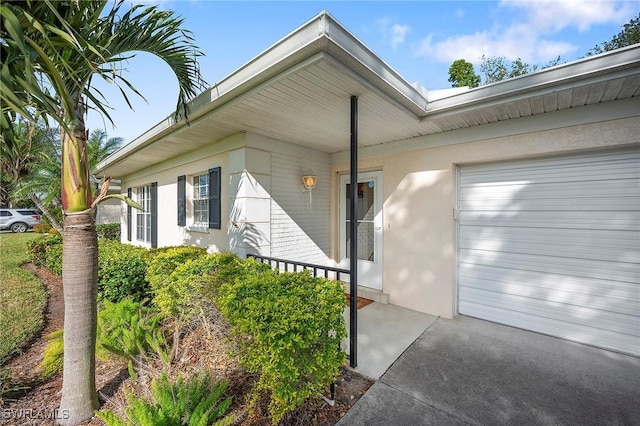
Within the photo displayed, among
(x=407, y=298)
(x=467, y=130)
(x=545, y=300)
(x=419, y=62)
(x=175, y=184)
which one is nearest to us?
(x=545, y=300)

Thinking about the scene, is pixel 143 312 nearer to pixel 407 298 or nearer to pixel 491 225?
pixel 407 298

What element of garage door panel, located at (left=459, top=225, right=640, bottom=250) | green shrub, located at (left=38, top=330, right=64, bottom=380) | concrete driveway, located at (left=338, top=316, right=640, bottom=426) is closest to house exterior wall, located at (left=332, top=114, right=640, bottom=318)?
garage door panel, located at (left=459, top=225, right=640, bottom=250)

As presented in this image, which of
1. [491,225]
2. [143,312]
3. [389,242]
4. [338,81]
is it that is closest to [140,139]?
[143,312]

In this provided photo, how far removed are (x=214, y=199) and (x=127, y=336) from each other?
2.58 metres

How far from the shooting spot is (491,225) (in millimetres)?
3809

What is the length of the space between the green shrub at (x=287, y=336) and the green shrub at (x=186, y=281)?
838 mm

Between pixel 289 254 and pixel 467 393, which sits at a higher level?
pixel 289 254

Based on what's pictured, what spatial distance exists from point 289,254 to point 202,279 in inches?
77.9

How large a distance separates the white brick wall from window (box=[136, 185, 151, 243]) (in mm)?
4919

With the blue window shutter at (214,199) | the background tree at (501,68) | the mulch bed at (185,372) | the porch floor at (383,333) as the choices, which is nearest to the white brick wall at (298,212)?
the blue window shutter at (214,199)

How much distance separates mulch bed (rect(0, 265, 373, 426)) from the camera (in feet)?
6.59

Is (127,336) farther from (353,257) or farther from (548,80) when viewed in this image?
(548,80)

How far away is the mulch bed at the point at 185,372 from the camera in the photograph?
201 cm

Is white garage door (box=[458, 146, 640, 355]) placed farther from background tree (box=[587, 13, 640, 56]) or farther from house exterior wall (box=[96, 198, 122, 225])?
house exterior wall (box=[96, 198, 122, 225])
